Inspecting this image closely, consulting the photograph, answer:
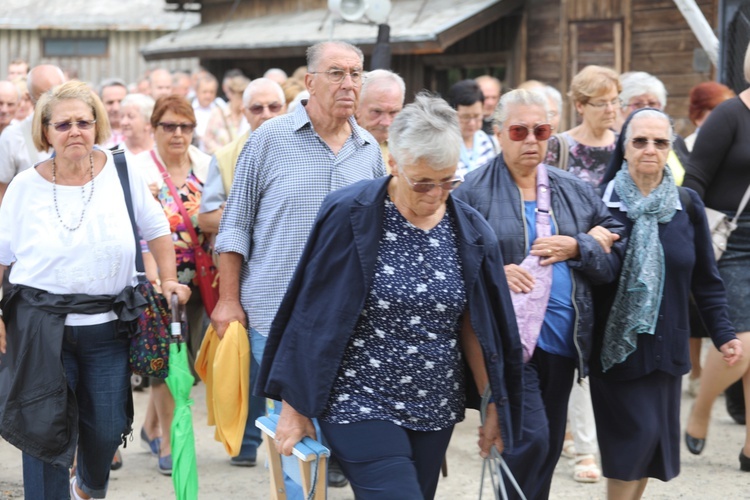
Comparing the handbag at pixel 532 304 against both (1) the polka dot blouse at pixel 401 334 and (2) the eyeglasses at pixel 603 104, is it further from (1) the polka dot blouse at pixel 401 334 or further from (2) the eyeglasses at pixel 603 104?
(2) the eyeglasses at pixel 603 104

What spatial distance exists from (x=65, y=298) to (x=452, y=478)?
2.63m

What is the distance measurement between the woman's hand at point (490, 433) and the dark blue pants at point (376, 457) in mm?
355

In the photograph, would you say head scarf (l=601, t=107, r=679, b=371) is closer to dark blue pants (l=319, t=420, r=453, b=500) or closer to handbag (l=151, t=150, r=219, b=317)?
dark blue pants (l=319, t=420, r=453, b=500)

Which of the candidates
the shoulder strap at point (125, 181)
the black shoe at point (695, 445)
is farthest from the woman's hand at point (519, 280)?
the black shoe at point (695, 445)

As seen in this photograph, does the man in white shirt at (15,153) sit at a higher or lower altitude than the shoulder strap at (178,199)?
higher

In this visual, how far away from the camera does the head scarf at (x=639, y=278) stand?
4941 millimetres

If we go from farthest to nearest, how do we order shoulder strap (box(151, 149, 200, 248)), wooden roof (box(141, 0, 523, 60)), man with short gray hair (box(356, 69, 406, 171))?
1. wooden roof (box(141, 0, 523, 60))
2. shoulder strap (box(151, 149, 200, 248))
3. man with short gray hair (box(356, 69, 406, 171))

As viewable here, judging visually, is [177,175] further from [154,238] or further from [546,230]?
[546,230]

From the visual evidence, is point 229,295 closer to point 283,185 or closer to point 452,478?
point 283,185

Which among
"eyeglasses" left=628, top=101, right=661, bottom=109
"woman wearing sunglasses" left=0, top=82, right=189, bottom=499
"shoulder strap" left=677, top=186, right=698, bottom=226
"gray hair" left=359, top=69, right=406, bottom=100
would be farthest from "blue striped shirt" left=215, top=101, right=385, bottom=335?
"eyeglasses" left=628, top=101, right=661, bottom=109

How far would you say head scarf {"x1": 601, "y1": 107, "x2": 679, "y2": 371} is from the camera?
494cm

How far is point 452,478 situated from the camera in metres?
6.51

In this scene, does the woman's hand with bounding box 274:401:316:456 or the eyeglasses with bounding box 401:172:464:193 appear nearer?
the eyeglasses with bounding box 401:172:464:193

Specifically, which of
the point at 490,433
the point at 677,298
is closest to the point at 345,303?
the point at 490,433
